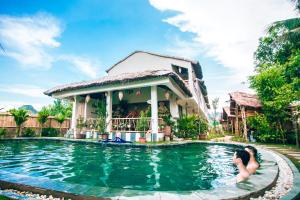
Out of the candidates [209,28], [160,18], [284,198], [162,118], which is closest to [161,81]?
[162,118]

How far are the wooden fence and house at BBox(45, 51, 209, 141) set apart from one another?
2.40 m

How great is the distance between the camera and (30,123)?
16.6 meters

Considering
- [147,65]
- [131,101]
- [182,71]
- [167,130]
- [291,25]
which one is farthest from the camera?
[147,65]

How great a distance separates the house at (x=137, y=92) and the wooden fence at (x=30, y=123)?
7.88 feet

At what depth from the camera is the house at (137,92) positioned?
37.6 feet

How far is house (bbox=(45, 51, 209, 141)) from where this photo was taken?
37.6 ft

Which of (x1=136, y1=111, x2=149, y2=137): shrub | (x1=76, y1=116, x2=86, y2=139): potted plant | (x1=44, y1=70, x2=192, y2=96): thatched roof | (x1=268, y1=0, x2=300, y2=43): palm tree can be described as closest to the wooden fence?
(x1=44, y1=70, x2=192, y2=96): thatched roof

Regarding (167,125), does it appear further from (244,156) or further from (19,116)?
(19,116)

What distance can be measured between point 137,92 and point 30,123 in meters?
10.7

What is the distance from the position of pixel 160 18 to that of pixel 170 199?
13.9 metres

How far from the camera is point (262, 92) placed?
1406 centimetres

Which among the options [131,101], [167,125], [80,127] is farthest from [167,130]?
[80,127]

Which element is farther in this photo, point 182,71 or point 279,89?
point 182,71

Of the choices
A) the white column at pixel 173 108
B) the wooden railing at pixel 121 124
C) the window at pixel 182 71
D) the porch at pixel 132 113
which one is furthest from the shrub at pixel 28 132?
the window at pixel 182 71
